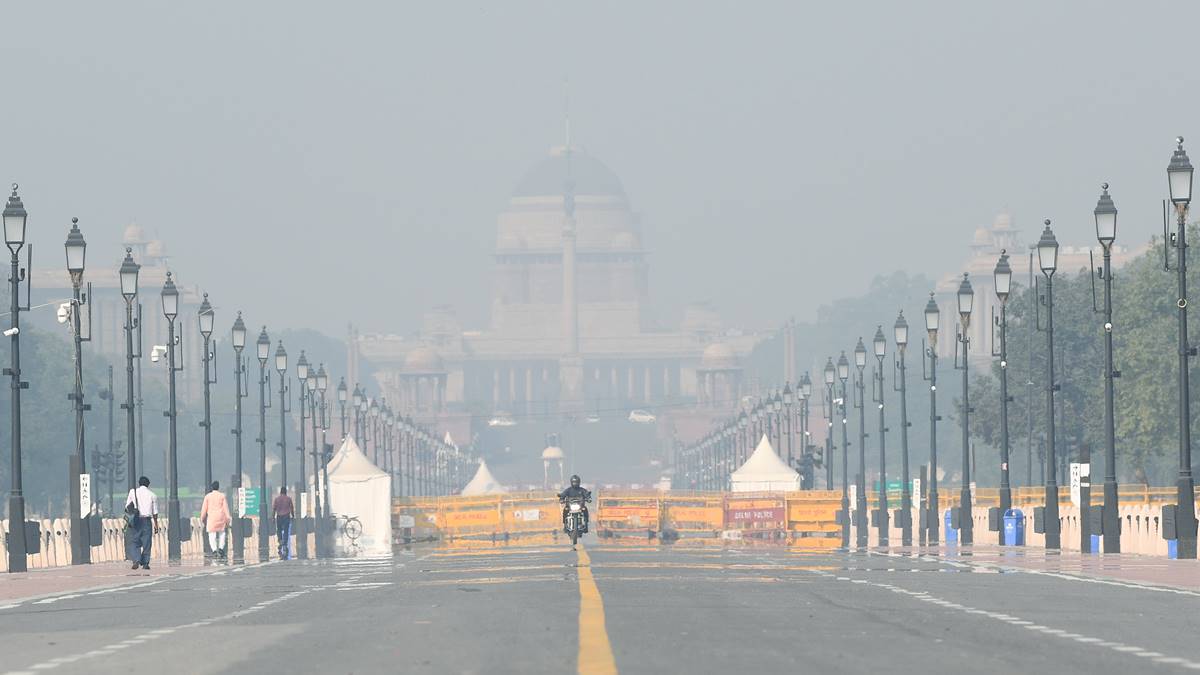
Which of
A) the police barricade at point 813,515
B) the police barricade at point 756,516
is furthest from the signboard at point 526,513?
the police barricade at point 813,515

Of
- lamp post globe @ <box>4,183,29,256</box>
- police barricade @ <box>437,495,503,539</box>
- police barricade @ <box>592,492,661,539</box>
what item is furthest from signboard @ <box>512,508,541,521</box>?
lamp post globe @ <box>4,183,29,256</box>

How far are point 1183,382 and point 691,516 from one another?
43.3 meters

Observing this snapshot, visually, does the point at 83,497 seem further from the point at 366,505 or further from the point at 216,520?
the point at 366,505

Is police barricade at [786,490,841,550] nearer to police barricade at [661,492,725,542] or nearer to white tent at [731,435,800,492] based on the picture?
police barricade at [661,492,725,542]

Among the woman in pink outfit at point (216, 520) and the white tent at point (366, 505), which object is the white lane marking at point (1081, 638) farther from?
the white tent at point (366, 505)

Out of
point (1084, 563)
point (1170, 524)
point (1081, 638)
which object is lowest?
point (1084, 563)

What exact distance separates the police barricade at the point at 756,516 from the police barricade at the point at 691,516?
1.43 feet

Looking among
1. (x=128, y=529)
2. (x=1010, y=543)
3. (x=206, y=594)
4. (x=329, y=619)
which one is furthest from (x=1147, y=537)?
(x=329, y=619)

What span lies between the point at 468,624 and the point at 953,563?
70.2ft

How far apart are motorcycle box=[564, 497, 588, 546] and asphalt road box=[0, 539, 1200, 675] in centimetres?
2035

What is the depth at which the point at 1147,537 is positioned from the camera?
54.8 meters

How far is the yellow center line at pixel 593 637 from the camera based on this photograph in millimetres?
17891

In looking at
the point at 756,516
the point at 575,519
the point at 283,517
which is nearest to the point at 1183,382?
the point at 575,519

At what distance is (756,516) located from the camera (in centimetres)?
8725
